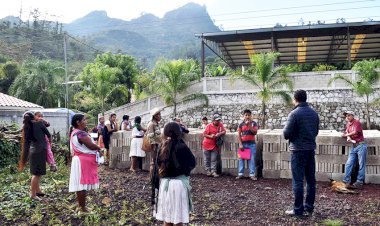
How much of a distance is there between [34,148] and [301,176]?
465 cm

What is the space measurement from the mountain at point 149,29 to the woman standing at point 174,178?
4671 inches

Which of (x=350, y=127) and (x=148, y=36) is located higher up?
(x=148, y=36)

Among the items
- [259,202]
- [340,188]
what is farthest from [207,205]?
[340,188]

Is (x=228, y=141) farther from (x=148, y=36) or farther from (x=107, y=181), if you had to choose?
(x=148, y=36)

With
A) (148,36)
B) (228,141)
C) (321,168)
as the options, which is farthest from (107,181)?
(148,36)

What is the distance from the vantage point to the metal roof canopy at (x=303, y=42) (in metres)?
21.8

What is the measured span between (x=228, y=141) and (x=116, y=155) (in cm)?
333

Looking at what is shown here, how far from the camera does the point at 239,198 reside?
7.00 m

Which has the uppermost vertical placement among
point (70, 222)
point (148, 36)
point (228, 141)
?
point (148, 36)

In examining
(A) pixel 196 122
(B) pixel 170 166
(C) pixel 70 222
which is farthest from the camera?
(A) pixel 196 122

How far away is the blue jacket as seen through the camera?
5.73 meters

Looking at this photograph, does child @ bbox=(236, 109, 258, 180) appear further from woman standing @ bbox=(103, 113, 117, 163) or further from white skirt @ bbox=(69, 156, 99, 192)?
woman standing @ bbox=(103, 113, 117, 163)

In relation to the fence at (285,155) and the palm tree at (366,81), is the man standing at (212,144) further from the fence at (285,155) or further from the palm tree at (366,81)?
the palm tree at (366,81)

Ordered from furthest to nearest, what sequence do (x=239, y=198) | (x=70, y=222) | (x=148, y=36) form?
(x=148, y=36)
(x=239, y=198)
(x=70, y=222)
